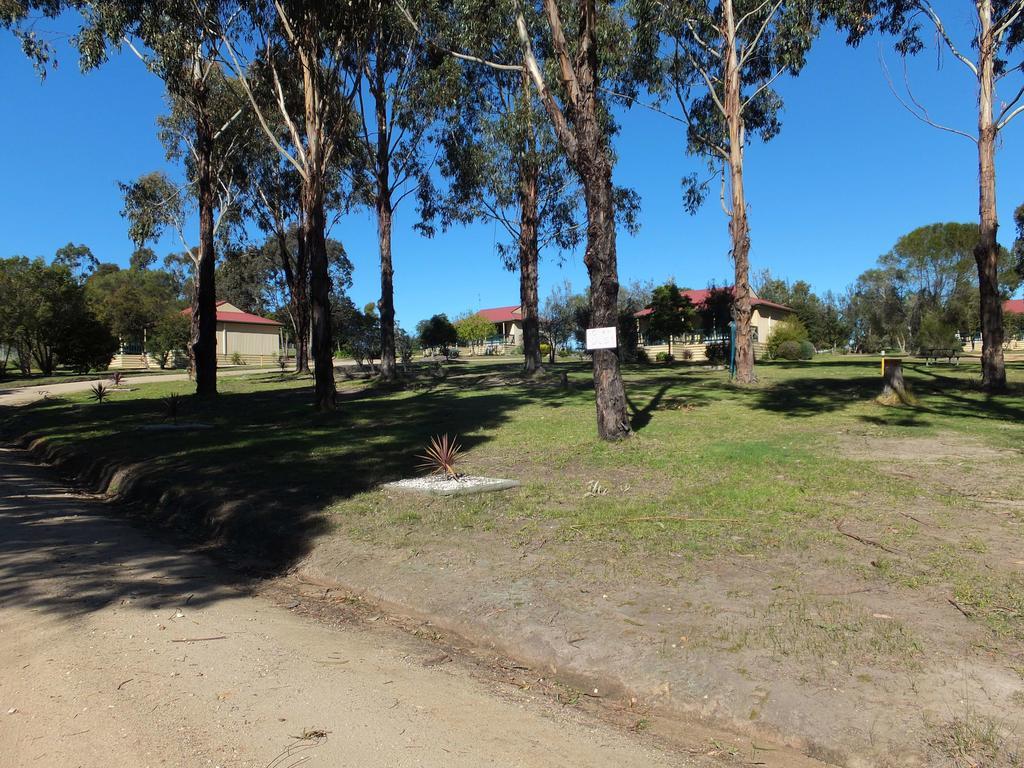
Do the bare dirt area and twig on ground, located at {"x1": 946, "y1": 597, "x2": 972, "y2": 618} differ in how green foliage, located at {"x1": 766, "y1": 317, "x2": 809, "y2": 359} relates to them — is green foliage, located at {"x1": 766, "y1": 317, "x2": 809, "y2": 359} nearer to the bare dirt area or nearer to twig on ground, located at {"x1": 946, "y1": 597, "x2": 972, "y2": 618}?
the bare dirt area

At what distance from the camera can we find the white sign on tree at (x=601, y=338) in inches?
386

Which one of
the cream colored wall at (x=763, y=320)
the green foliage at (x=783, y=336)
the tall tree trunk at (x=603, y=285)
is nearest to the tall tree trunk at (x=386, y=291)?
the tall tree trunk at (x=603, y=285)

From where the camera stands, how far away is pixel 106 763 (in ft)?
9.05

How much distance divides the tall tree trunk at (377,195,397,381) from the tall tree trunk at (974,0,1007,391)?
1770 centimetres

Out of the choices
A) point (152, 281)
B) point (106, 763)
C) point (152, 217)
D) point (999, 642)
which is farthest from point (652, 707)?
point (152, 281)

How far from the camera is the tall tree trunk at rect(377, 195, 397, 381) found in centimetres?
2403

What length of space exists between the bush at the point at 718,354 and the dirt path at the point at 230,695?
105ft

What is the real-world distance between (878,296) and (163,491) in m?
78.6

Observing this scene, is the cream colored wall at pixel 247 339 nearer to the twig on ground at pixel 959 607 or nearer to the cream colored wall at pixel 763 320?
the cream colored wall at pixel 763 320

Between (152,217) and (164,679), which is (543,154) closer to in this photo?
(152,217)

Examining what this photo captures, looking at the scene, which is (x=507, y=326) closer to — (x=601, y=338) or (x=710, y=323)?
(x=710, y=323)

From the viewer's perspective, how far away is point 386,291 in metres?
24.0

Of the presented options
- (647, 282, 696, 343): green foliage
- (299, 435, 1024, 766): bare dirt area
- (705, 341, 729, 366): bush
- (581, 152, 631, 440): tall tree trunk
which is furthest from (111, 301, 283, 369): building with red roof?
(299, 435, 1024, 766): bare dirt area

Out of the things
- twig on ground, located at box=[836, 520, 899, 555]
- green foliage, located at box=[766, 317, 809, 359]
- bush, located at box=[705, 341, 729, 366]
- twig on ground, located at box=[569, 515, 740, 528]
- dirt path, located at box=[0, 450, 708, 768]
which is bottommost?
dirt path, located at box=[0, 450, 708, 768]
